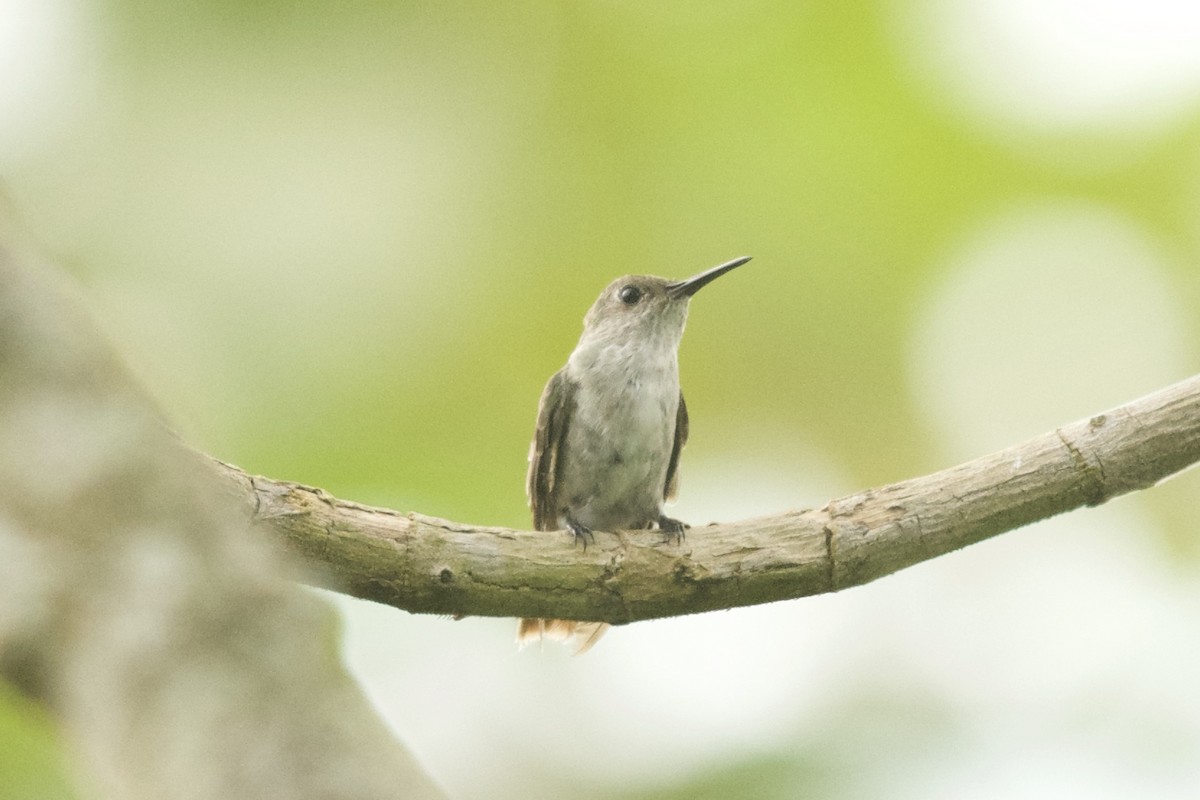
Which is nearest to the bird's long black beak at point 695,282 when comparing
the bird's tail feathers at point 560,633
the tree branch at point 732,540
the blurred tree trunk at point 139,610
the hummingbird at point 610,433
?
the hummingbird at point 610,433

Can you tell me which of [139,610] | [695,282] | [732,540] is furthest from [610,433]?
[139,610]

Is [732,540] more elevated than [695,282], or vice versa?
[695,282]

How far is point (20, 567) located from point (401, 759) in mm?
407

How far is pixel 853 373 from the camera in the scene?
25.5 feet

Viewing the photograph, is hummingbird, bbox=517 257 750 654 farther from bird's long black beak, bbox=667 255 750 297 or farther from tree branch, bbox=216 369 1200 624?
tree branch, bbox=216 369 1200 624

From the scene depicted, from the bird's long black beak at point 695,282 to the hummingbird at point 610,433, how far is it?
3 cm

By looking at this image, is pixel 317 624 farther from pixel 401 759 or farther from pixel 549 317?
pixel 549 317

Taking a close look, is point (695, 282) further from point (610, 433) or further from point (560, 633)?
point (560, 633)

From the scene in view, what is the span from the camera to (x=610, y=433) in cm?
644

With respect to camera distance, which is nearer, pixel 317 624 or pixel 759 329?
pixel 317 624

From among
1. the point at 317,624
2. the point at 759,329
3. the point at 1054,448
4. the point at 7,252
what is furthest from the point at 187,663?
the point at 759,329

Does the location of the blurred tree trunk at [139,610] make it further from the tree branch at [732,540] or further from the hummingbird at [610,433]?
the hummingbird at [610,433]

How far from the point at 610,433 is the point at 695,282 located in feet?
3.45

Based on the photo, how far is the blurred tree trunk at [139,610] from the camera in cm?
104
